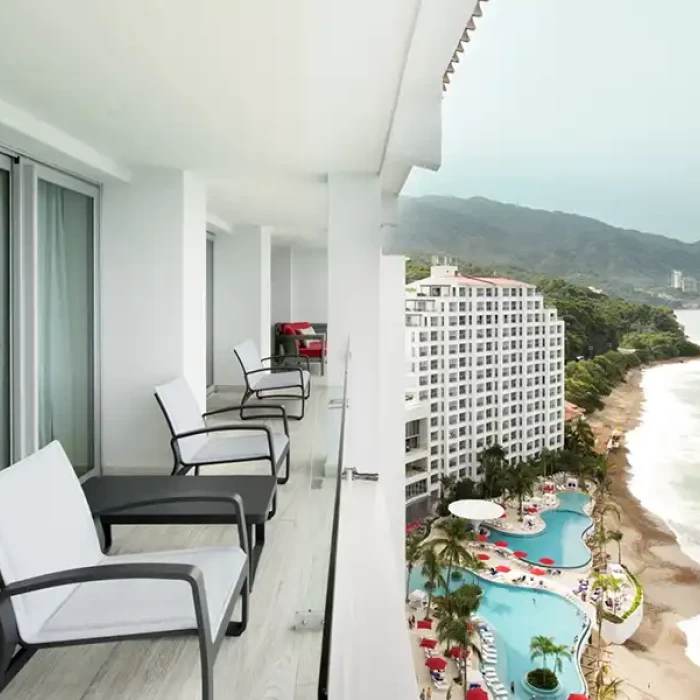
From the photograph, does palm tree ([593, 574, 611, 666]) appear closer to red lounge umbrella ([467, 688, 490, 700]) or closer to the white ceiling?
red lounge umbrella ([467, 688, 490, 700])

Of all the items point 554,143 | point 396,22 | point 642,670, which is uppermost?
point 554,143

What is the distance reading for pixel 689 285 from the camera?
15.5 meters

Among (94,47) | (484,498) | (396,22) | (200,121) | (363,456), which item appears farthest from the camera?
(484,498)

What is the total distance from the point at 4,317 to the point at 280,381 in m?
3.49

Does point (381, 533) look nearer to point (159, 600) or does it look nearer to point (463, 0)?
point (159, 600)

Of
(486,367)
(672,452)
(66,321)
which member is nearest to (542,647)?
(672,452)

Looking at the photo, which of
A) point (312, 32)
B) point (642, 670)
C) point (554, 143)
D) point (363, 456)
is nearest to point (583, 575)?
point (642, 670)

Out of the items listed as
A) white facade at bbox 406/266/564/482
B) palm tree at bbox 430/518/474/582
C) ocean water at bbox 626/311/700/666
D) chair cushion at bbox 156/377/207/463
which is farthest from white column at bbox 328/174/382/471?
ocean water at bbox 626/311/700/666

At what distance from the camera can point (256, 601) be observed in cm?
283

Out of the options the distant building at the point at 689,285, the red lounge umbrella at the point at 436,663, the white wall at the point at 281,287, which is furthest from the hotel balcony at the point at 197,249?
the distant building at the point at 689,285

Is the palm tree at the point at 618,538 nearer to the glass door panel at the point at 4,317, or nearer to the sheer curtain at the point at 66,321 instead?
the sheer curtain at the point at 66,321

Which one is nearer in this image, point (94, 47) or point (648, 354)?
point (94, 47)

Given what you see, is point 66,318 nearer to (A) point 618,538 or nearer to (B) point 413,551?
(B) point 413,551

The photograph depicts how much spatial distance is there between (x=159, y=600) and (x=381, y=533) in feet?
9.54
